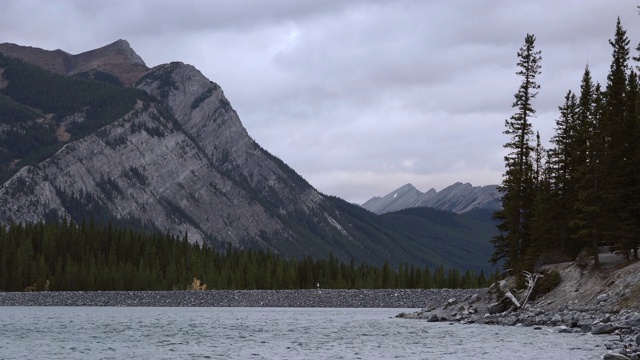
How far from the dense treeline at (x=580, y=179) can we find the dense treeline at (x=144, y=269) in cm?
7321

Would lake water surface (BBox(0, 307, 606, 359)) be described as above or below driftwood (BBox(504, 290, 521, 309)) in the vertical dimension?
below

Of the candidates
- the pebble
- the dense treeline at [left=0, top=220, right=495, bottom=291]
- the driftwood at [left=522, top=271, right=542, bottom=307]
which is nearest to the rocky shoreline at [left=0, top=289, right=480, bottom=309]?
the dense treeline at [left=0, top=220, right=495, bottom=291]

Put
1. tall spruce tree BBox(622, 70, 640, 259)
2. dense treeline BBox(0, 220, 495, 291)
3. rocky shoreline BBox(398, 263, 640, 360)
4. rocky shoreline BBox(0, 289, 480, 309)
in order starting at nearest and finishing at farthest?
1. rocky shoreline BBox(398, 263, 640, 360)
2. tall spruce tree BBox(622, 70, 640, 259)
3. rocky shoreline BBox(0, 289, 480, 309)
4. dense treeline BBox(0, 220, 495, 291)

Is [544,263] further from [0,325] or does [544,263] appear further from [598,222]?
[0,325]

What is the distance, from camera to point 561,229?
84.9m

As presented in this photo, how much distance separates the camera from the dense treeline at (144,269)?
162875 mm

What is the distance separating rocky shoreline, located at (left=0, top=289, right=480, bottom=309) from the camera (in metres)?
127

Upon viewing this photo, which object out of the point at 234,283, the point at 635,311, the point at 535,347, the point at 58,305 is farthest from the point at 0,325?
the point at 234,283

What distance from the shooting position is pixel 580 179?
80.9 metres

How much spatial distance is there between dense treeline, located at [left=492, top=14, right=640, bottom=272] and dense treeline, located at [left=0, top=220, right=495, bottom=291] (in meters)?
73.2

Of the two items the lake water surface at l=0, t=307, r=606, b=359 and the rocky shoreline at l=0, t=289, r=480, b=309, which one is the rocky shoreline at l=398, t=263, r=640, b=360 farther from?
the rocky shoreline at l=0, t=289, r=480, b=309

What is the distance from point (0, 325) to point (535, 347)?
50567 millimetres

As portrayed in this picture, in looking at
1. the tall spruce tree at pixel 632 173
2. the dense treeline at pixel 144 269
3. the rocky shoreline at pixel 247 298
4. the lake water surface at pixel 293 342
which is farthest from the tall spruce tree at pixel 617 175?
the dense treeline at pixel 144 269

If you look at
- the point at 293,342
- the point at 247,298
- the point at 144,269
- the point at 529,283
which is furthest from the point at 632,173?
the point at 144,269
